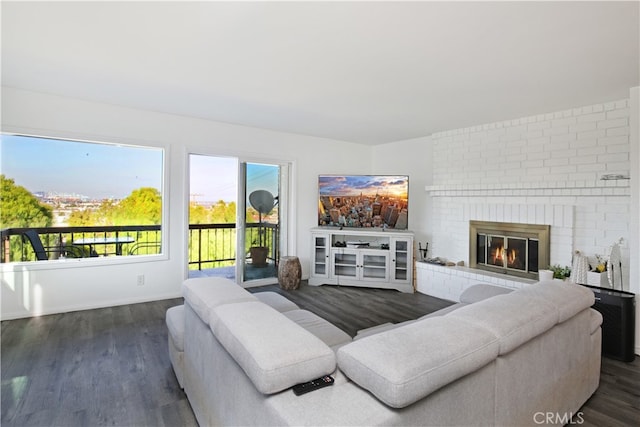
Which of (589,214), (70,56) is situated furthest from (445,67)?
(70,56)

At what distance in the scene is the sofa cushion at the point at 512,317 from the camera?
130 cm

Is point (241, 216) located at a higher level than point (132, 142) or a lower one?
lower

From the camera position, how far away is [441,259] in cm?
475

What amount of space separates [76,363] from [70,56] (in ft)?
7.56

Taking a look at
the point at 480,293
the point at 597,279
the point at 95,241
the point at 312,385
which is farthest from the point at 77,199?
the point at 597,279

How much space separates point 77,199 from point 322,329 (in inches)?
136

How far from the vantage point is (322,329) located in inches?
82.8

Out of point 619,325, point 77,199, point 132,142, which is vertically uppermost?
point 132,142

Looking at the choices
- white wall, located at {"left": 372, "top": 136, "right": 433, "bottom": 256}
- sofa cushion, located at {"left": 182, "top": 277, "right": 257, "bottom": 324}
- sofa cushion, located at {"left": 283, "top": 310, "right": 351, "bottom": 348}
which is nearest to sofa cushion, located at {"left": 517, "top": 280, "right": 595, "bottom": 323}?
sofa cushion, located at {"left": 283, "top": 310, "right": 351, "bottom": 348}

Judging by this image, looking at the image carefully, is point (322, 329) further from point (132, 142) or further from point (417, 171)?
point (417, 171)

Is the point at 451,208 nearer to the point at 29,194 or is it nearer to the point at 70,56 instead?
the point at 70,56

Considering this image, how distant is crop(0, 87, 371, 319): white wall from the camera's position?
10.8 ft

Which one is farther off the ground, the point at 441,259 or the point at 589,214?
the point at 589,214

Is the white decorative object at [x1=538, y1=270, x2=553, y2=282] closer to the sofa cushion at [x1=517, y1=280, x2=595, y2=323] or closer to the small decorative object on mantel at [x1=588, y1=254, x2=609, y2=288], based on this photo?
the small decorative object on mantel at [x1=588, y1=254, x2=609, y2=288]
